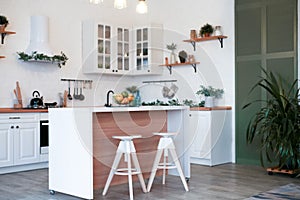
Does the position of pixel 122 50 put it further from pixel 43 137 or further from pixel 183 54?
pixel 43 137

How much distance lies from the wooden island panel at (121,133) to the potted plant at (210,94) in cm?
144

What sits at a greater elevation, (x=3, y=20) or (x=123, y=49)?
(x=3, y=20)

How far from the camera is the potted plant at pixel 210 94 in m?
6.38

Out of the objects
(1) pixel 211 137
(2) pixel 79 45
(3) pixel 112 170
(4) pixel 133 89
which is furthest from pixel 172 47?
(3) pixel 112 170

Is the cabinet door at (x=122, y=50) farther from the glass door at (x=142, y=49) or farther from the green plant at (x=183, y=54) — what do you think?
the green plant at (x=183, y=54)

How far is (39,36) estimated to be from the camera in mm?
6449

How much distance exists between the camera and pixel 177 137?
5090 mm

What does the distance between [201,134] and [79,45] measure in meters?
2.79

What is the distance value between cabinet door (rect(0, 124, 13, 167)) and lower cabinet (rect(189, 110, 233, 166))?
8.79ft

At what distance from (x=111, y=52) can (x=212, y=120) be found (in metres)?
2.43

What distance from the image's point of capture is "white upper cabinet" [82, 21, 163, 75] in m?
7.20

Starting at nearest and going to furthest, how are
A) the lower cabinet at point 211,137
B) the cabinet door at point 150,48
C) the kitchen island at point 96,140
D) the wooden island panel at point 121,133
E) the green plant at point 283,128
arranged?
1. the kitchen island at point 96,140
2. the wooden island panel at point 121,133
3. the green plant at point 283,128
4. the lower cabinet at point 211,137
5. the cabinet door at point 150,48

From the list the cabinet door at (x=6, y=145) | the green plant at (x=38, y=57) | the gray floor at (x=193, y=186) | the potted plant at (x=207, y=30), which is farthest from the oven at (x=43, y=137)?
the potted plant at (x=207, y=30)

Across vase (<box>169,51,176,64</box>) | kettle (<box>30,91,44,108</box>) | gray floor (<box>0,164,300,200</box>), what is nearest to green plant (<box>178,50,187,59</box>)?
vase (<box>169,51,176,64</box>)
